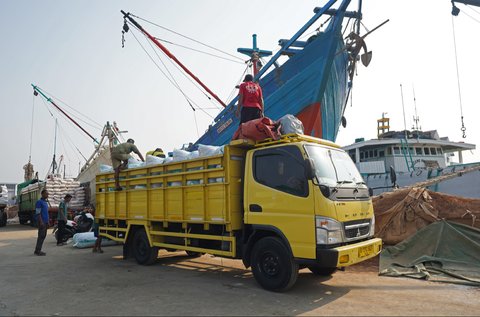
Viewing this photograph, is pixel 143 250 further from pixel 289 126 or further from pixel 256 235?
pixel 289 126

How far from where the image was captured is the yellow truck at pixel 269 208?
525cm

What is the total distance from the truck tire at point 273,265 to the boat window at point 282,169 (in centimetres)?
87

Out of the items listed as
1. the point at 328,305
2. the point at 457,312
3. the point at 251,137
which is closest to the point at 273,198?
the point at 251,137

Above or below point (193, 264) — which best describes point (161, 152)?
above

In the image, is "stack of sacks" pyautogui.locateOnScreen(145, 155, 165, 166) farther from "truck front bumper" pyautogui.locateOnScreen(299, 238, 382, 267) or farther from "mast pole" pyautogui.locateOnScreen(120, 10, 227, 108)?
"mast pole" pyautogui.locateOnScreen(120, 10, 227, 108)

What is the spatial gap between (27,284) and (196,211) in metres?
3.33

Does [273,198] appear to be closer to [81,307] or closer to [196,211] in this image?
[196,211]

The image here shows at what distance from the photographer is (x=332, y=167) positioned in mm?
5902

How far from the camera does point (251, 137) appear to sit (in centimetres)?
641

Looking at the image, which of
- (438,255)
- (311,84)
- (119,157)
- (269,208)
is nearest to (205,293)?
(269,208)

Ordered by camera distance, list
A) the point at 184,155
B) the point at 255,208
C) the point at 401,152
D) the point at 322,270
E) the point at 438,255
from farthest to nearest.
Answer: the point at 401,152, the point at 184,155, the point at 438,255, the point at 322,270, the point at 255,208

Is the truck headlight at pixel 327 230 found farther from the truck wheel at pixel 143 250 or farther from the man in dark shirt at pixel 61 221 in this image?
the man in dark shirt at pixel 61 221

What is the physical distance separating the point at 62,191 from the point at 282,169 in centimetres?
1807

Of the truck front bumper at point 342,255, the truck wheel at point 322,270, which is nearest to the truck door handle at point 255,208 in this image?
the truck front bumper at point 342,255
